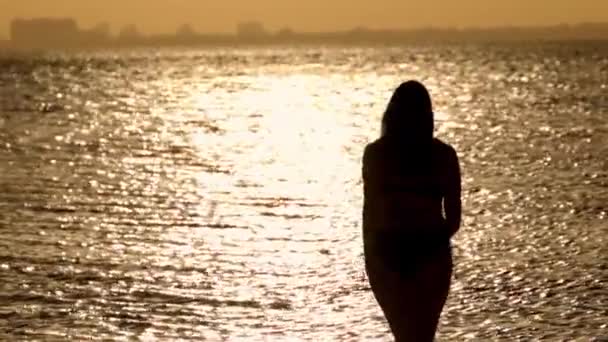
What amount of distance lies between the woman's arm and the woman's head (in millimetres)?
214

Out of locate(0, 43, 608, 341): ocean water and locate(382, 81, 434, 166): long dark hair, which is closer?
locate(382, 81, 434, 166): long dark hair

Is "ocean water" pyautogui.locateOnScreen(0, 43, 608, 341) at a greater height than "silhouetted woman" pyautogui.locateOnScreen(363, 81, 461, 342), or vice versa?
"silhouetted woman" pyautogui.locateOnScreen(363, 81, 461, 342)

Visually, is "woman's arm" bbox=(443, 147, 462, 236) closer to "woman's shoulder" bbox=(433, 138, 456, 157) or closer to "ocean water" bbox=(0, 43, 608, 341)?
"woman's shoulder" bbox=(433, 138, 456, 157)

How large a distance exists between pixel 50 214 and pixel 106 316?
41.2ft

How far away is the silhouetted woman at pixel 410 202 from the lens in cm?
831

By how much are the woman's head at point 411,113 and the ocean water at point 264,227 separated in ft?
26.8

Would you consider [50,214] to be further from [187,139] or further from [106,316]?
[187,139]

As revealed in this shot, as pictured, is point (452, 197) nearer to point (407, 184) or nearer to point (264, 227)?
point (407, 184)

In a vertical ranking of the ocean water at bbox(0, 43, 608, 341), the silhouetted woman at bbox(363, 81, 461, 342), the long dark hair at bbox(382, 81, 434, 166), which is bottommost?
the ocean water at bbox(0, 43, 608, 341)

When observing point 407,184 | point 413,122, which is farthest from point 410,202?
point 413,122

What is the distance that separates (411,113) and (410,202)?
581 millimetres

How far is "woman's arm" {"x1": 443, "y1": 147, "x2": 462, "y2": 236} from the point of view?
8336 mm

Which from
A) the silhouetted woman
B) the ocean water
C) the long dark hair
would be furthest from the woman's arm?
the ocean water

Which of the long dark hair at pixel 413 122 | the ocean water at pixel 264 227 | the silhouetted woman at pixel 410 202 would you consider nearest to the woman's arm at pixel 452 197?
the silhouetted woman at pixel 410 202
